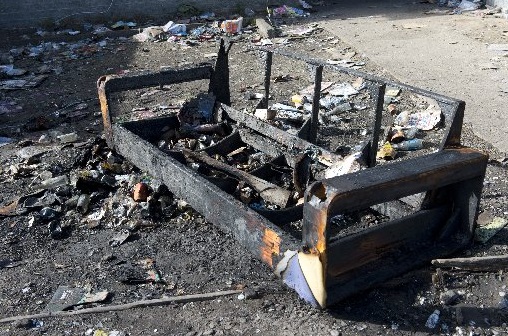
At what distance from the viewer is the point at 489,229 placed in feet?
11.9

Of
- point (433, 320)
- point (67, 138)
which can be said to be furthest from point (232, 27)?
point (433, 320)

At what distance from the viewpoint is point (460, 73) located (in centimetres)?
777

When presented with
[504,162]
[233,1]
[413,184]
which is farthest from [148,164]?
[233,1]

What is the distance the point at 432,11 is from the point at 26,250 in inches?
432

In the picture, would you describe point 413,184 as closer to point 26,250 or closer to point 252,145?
point 252,145

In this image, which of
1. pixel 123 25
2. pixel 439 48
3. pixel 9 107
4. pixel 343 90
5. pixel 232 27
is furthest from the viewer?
pixel 123 25

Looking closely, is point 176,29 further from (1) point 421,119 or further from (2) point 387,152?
(2) point 387,152

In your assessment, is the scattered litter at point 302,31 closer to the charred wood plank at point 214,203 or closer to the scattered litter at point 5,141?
the scattered litter at point 5,141

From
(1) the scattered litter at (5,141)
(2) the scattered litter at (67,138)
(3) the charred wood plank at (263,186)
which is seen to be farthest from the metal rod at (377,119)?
(1) the scattered litter at (5,141)

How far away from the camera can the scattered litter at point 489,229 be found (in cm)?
353

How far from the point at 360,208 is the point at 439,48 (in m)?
7.23

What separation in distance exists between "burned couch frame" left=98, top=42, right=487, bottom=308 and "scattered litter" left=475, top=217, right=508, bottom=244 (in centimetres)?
15

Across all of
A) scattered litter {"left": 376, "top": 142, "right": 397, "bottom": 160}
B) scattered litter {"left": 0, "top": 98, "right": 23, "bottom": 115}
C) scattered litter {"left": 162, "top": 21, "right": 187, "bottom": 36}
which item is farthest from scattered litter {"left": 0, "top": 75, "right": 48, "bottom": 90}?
scattered litter {"left": 376, "top": 142, "right": 397, "bottom": 160}

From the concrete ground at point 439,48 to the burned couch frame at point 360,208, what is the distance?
2.14 meters
